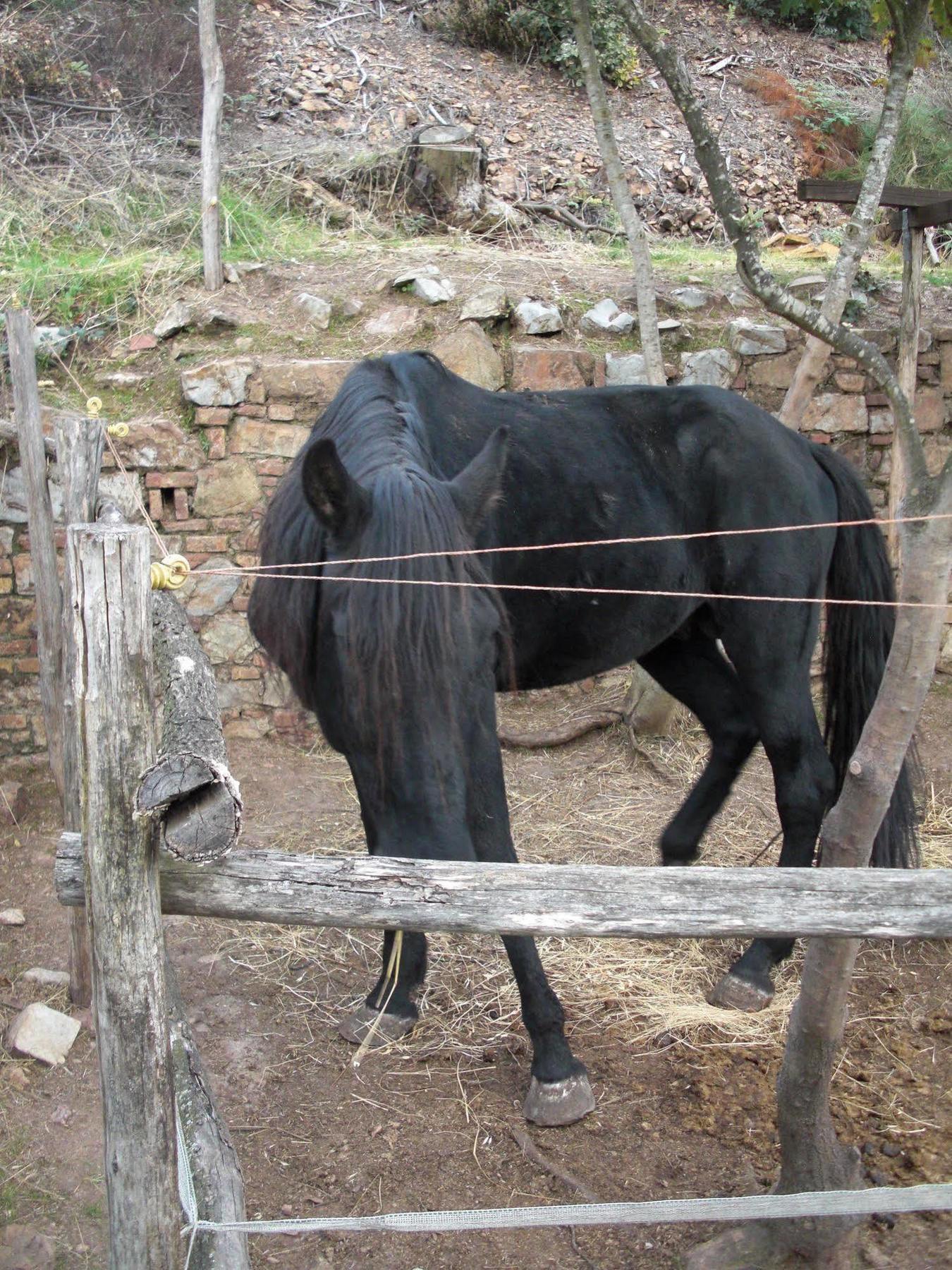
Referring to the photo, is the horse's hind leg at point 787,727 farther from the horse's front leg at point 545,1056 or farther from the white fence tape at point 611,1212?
the white fence tape at point 611,1212

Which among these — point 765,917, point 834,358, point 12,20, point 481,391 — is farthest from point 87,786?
point 12,20

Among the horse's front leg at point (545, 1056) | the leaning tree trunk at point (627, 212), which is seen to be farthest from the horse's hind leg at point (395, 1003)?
the leaning tree trunk at point (627, 212)

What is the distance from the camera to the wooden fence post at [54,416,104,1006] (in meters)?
3.40

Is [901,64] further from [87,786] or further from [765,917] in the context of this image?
[87,786]

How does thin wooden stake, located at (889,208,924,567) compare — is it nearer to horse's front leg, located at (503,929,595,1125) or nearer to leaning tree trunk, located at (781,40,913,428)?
leaning tree trunk, located at (781,40,913,428)

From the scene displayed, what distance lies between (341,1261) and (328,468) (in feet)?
6.29

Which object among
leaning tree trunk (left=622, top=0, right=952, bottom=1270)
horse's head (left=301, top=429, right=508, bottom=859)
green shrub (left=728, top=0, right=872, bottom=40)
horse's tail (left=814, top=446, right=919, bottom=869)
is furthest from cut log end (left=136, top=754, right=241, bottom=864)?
green shrub (left=728, top=0, right=872, bottom=40)

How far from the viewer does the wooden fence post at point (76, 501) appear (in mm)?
3404

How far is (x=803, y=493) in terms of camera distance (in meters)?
3.82

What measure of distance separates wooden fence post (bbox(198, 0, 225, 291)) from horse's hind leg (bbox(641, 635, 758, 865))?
160 inches

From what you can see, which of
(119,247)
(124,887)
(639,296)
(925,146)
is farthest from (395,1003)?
(925,146)

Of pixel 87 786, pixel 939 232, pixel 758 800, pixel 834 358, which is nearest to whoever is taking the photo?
pixel 87 786

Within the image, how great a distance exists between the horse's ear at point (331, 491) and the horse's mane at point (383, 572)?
4 cm

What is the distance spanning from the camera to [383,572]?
2.32m
